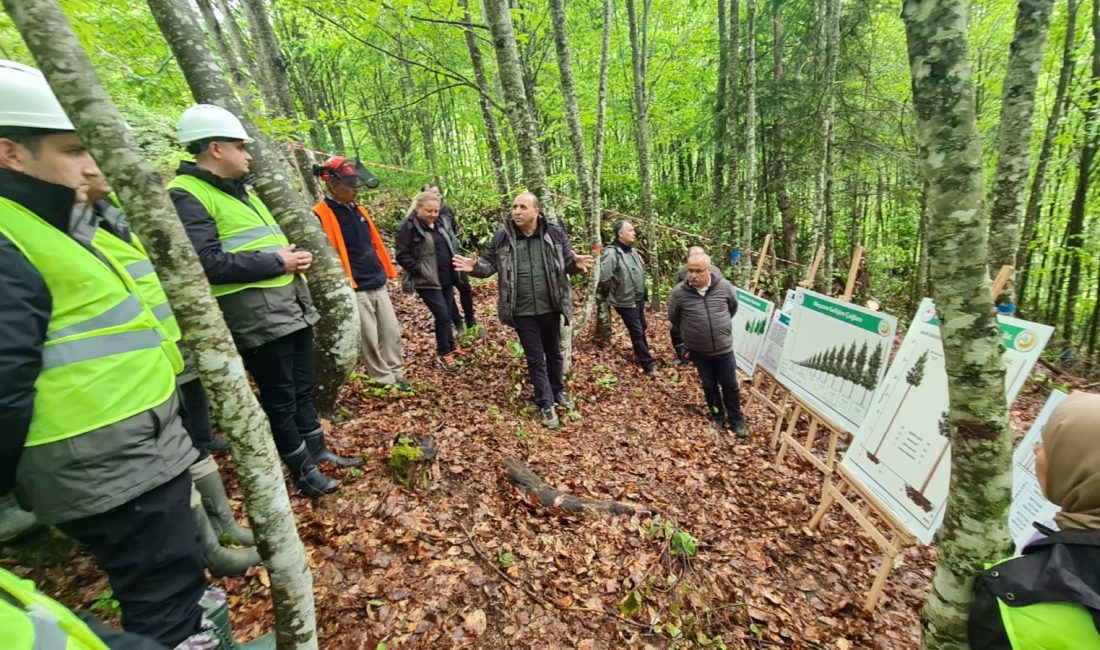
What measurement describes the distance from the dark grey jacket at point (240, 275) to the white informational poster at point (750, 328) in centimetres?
609

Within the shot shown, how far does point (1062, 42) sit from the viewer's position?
28.7 ft

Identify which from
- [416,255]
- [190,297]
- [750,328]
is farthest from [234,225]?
[750,328]

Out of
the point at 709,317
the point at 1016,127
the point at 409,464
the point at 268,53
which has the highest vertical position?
the point at 268,53

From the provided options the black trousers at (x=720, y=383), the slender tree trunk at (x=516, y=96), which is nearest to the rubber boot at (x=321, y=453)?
the slender tree trunk at (x=516, y=96)

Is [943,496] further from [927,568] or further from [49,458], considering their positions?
[49,458]

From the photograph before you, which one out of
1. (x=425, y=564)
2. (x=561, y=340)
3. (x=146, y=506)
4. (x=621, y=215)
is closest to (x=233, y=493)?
(x=425, y=564)

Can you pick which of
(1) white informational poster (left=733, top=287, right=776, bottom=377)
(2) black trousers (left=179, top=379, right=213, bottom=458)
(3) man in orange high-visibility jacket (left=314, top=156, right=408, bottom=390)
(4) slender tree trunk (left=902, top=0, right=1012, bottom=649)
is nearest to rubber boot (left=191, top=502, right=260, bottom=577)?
(2) black trousers (left=179, top=379, right=213, bottom=458)

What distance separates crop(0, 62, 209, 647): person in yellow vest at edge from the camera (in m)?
1.65

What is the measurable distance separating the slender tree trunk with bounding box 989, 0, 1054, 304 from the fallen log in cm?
479

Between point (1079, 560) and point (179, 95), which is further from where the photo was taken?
point (179, 95)

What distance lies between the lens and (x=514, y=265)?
5.10 meters

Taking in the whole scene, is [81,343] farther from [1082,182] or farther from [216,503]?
[1082,182]

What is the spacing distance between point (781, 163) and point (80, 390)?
13.3 meters

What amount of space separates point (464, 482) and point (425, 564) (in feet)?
2.93
